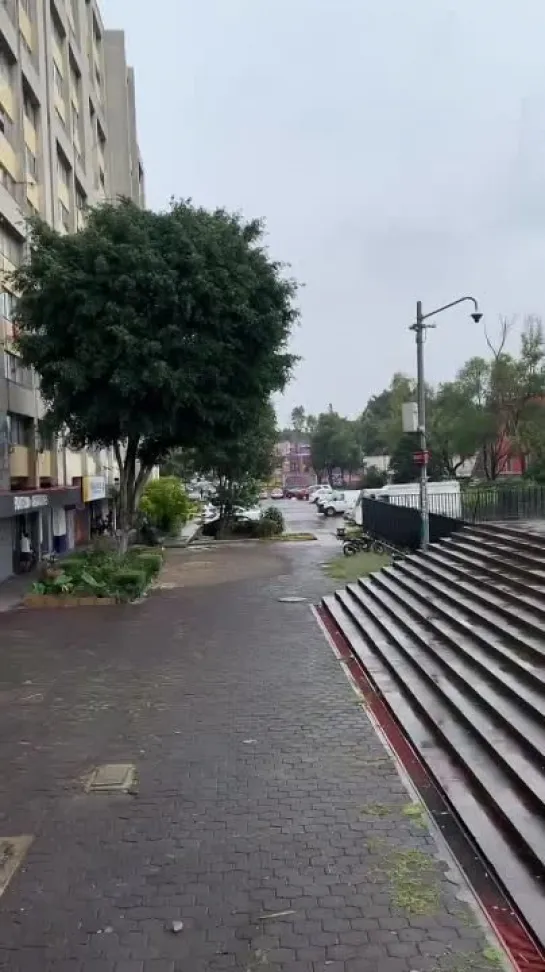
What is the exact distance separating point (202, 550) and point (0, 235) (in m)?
14.4

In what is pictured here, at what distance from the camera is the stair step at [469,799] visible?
15.1 feet

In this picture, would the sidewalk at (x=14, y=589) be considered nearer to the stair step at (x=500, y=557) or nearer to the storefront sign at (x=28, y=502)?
the storefront sign at (x=28, y=502)

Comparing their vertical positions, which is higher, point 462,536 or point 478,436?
point 478,436

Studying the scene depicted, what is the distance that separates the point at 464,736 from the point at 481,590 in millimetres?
5261

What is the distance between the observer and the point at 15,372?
23688 millimetres

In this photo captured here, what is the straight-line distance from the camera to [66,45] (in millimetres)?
32500

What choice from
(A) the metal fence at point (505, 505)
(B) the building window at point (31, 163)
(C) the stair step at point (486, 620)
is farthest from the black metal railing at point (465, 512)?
(B) the building window at point (31, 163)

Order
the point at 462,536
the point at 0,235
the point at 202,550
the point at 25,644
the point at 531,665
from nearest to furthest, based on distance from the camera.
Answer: the point at 531,665 → the point at 25,644 → the point at 462,536 → the point at 0,235 → the point at 202,550

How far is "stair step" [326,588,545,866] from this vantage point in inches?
212

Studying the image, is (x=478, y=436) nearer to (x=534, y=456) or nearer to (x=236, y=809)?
(x=534, y=456)

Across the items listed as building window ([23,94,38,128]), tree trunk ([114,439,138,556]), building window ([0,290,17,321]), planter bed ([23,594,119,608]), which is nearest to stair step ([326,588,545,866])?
planter bed ([23,594,119,608])

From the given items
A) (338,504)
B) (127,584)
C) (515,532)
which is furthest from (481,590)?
(338,504)

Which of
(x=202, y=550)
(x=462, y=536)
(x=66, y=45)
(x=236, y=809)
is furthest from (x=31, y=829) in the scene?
(x=66, y=45)

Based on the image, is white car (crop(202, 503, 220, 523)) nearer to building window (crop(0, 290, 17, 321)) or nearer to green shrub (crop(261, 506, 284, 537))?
green shrub (crop(261, 506, 284, 537))
